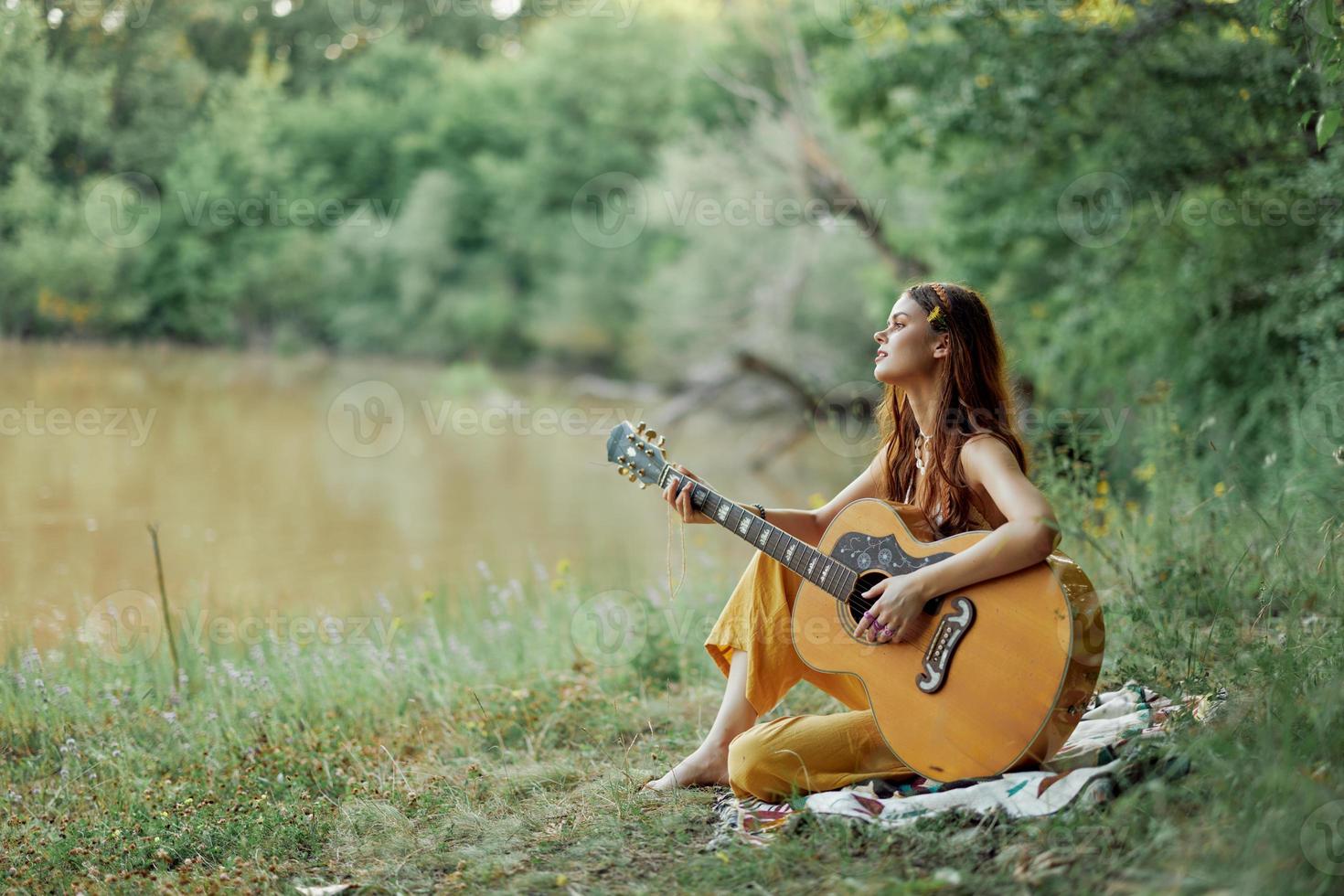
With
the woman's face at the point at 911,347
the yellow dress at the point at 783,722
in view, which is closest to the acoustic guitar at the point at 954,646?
the yellow dress at the point at 783,722

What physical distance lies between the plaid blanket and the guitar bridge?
0.25 m

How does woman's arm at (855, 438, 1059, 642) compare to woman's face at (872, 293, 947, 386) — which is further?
woman's face at (872, 293, 947, 386)

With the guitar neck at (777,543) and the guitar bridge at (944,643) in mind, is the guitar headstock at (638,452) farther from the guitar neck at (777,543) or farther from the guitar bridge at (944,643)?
the guitar bridge at (944,643)

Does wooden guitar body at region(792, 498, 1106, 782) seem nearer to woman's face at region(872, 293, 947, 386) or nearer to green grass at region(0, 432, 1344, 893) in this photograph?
green grass at region(0, 432, 1344, 893)

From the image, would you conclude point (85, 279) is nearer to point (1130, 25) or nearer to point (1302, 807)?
point (1130, 25)

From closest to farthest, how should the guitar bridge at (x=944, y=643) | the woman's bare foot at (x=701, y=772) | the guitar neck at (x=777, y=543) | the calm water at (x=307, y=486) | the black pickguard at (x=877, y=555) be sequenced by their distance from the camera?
the guitar bridge at (x=944, y=643)
the black pickguard at (x=877, y=555)
the guitar neck at (x=777, y=543)
the woman's bare foot at (x=701, y=772)
the calm water at (x=307, y=486)

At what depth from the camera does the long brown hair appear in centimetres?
297

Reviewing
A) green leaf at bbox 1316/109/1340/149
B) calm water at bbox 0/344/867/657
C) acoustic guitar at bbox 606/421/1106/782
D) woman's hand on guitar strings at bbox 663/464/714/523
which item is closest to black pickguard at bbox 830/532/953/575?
acoustic guitar at bbox 606/421/1106/782

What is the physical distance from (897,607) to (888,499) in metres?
0.52

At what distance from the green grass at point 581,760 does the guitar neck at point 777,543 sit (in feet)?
2.01

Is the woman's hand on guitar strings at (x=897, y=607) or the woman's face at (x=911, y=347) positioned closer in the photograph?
the woman's hand on guitar strings at (x=897, y=607)

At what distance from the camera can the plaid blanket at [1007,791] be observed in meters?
2.55

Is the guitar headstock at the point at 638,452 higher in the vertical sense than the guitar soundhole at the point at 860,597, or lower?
higher

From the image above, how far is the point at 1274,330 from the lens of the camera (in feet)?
23.9
